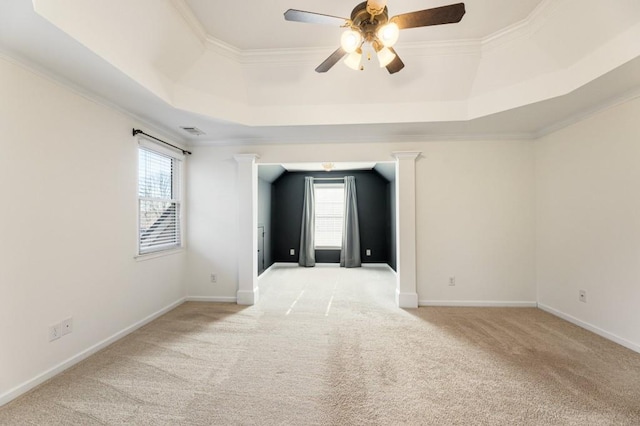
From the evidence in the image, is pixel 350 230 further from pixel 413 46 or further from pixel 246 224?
pixel 413 46

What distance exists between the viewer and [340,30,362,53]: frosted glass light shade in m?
1.73

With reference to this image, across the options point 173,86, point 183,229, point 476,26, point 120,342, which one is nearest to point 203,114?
point 173,86

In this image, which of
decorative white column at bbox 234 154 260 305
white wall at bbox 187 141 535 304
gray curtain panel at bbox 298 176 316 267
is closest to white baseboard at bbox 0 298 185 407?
decorative white column at bbox 234 154 260 305

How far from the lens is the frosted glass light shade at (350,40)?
68.3 inches

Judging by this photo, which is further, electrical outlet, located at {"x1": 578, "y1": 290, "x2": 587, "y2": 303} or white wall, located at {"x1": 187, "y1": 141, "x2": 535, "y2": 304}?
white wall, located at {"x1": 187, "y1": 141, "x2": 535, "y2": 304}

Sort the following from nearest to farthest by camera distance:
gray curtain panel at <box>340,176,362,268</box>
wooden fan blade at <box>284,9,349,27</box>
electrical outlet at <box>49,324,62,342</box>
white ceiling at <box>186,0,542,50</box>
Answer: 1. wooden fan blade at <box>284,9,349,27</box>
2. electrical outlet at <box>49,324,62,342</box>
3. white ceiling at <box>186,0,542,50</box>
4. gray curtain panel at <box>340,176,362,268</box>

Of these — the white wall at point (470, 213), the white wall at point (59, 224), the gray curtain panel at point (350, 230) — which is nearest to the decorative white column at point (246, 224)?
the white wall at point (470, 213)

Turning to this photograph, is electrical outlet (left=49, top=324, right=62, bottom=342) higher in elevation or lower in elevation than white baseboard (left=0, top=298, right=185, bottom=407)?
higher

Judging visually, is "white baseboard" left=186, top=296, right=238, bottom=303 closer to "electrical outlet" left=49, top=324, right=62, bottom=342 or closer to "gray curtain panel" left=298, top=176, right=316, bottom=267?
"electrical outlet" left=49, top=324, right=62, bottom=342

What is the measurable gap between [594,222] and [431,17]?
2776mm

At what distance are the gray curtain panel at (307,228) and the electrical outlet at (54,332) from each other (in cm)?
460

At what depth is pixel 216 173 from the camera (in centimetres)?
383

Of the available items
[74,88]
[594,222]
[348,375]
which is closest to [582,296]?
[594,222]

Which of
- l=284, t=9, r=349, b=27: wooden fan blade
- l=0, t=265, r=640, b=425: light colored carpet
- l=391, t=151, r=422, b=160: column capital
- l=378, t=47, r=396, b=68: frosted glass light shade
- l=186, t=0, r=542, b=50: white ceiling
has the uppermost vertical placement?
l=186, t=0, r=542, b=50: white ceiling
